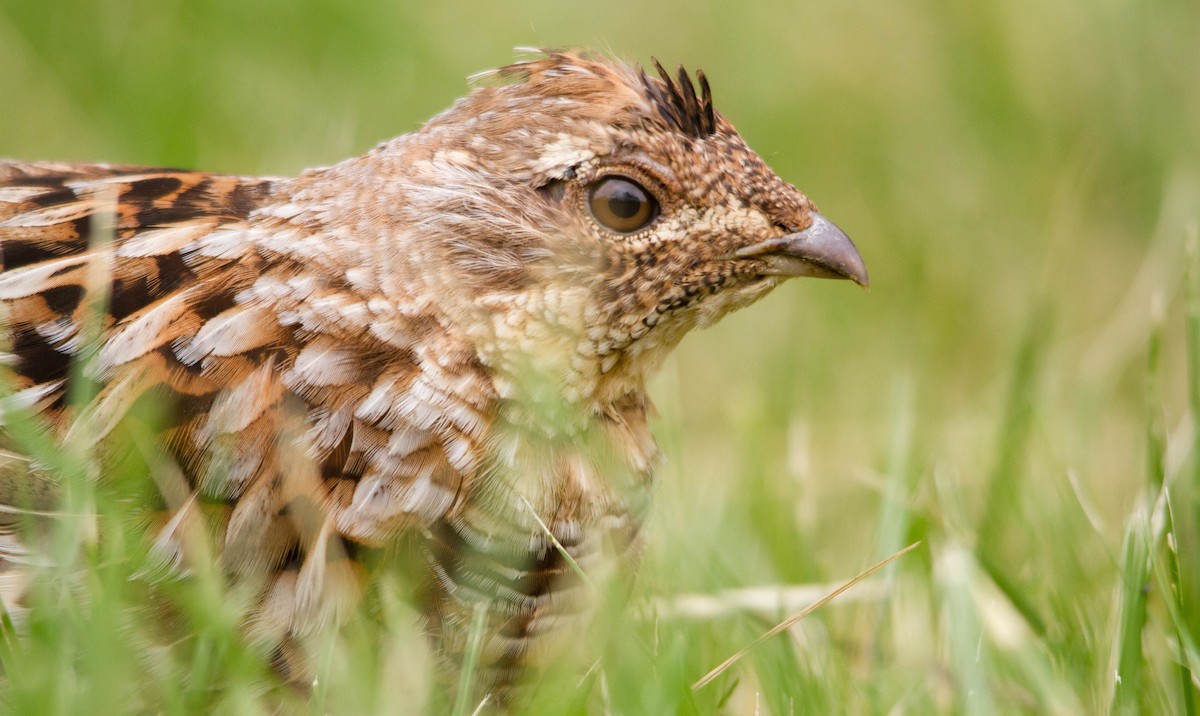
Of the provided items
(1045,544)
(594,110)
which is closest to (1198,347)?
(1045,544)

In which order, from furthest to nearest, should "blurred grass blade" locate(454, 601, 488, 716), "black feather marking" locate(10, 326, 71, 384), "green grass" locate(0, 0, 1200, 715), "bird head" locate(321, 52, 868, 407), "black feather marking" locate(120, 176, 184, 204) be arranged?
1. "black feather marking" locate(120, 176, 184, 204)
2. "bird head" locate(321, 52, 868, 407)
3. "black feather marking" locate(10, 326, 71, 384)
4. "green grass" locate(0, 0, 1200, 715)
5. "blurred grass blade" locate(454, 601, 488, 716)

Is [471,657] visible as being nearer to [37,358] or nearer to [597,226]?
[597,226]

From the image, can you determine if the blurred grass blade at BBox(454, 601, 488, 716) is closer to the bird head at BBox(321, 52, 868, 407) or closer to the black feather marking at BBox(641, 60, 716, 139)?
the bird head at BBox(321, 52, 868, 407)

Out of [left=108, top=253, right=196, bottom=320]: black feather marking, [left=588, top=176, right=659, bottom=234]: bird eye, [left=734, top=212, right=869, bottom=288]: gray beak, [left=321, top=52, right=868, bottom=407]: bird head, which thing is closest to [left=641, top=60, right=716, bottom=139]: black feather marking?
[left=321, top=52, right=868, bottom=407]: bird head

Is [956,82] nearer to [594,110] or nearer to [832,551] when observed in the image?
[832,551]

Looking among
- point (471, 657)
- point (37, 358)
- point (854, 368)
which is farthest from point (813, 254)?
point (854, 368)

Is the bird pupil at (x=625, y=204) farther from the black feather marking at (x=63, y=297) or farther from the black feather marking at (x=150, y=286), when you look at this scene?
the black feather marking at (x=63, y=297)

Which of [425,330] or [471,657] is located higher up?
[425,330]

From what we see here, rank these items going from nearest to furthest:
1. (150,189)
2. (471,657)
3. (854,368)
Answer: (471,657), (150,189), (854,368)
